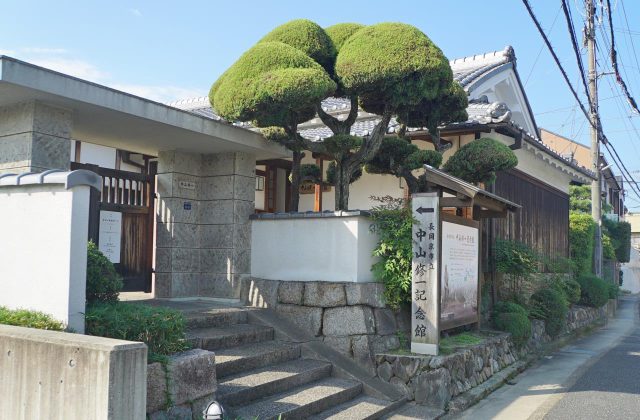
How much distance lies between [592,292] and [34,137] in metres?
16.7

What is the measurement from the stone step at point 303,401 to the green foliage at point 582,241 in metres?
14.8

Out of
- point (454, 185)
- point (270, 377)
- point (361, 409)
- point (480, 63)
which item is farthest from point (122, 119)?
point (480, 63)

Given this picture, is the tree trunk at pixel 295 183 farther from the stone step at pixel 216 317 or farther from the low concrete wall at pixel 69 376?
the low concrete wall at pixel 69 376

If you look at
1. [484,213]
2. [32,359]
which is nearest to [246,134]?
[484,213]

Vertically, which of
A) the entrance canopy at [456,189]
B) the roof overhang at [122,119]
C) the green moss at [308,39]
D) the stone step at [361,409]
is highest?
the green moss at [308,39]

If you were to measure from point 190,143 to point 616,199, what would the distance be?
131ft

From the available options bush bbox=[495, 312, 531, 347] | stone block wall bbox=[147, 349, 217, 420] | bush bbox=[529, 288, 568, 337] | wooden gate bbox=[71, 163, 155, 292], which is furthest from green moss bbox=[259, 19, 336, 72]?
bush bbox=[529, 288, 568, 337]

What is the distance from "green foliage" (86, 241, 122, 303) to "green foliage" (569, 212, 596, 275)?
56.9 feet

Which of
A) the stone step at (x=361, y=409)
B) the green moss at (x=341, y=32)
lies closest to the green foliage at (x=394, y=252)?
the stone step at (x=361, y=409)

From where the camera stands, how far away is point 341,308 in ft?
28.3

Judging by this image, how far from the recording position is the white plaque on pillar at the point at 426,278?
8242 millimetres

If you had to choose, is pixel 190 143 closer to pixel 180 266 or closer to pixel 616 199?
pixel 180 266

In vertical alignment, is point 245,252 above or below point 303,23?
below

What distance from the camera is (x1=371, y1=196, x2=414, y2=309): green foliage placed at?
8.69 meters
